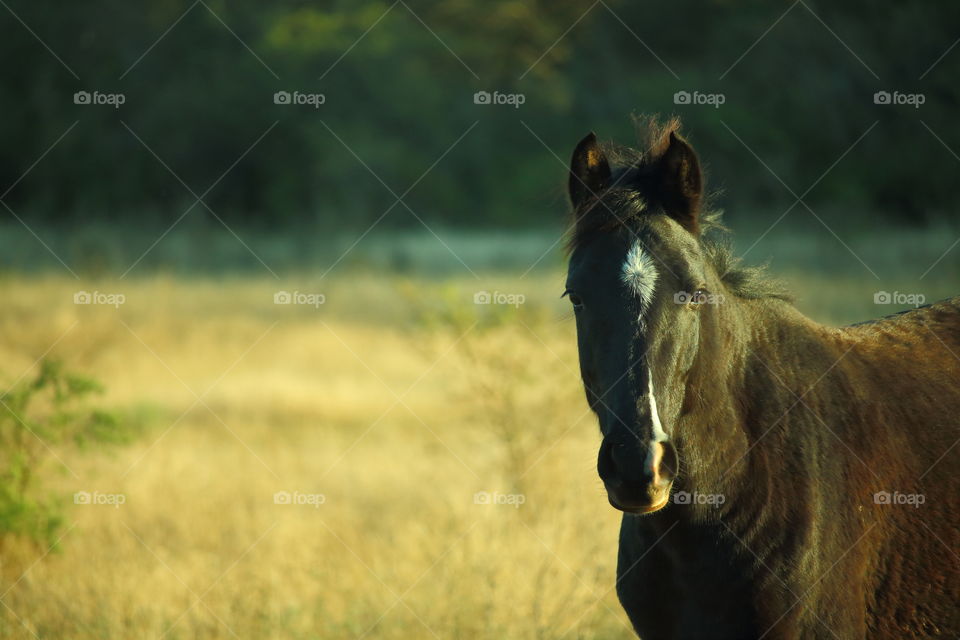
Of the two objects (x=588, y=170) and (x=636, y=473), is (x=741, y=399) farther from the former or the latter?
(x=588, y=170)

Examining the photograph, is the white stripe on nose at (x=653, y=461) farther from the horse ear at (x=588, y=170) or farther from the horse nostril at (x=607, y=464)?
the horse ear at (x=588, y=170)

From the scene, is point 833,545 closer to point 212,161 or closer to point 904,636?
point 904,636

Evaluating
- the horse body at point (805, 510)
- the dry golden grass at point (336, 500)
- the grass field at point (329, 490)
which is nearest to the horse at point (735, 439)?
the horse body at point (805, 510)

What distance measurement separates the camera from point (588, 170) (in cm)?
350

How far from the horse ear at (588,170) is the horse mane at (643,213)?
43 mm

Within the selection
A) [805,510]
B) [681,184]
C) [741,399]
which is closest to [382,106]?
[681,184]

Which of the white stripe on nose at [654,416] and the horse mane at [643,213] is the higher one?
the horse mane at [643,213]

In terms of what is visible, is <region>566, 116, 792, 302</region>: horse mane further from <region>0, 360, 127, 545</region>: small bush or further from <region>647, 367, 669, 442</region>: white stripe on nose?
<region>0, 360, 127, 545</region>: small bush

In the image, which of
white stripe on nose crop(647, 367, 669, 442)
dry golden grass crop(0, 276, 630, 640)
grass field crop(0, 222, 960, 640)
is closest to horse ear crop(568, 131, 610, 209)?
grass field crop(0, 222, 960, 640)

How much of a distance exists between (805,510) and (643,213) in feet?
3.84

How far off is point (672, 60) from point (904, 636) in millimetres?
A: 36034

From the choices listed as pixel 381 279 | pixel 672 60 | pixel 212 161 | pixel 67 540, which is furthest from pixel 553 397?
pixel 672 60

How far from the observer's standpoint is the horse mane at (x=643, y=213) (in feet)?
10.7

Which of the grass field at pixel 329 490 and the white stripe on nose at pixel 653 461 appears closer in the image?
the white stripe on nose at pixel 653 461
